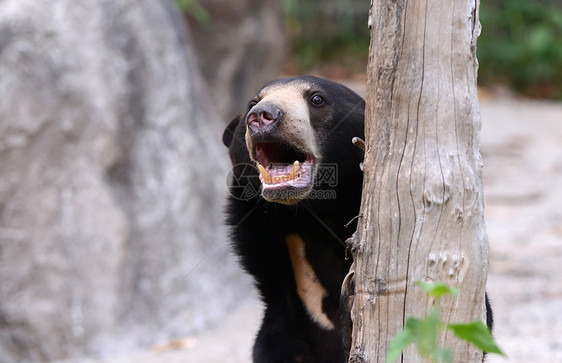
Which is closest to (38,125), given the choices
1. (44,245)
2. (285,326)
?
(44,245)

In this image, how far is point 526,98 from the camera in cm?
1090

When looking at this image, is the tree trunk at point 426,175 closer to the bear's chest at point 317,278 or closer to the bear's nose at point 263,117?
the bear's nose at point 263,117

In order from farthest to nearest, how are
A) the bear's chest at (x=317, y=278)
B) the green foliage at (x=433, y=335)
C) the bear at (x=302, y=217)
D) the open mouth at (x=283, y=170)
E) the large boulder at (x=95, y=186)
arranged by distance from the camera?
1. the large boulder at (x=95, y=186)
2. the bear's chest at (x=317, y=278)
3. the bear at (x=302, y=217)
4. the open mouth at (x=283, y=170)
5. the green foliage at (x=433, y=335)

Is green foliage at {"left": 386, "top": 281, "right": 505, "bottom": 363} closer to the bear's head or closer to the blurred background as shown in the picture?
the bear's head

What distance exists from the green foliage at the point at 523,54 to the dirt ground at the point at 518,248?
589mm

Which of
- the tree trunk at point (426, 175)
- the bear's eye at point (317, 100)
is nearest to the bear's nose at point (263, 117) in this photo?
the bear's eye at point (317, 100)

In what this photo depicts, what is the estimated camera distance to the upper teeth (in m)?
2.50

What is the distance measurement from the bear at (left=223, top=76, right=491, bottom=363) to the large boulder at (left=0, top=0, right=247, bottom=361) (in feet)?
6.38

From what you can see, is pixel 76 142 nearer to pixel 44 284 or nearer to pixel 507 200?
pixel 44 284

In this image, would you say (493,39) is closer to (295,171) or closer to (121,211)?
(121,211)

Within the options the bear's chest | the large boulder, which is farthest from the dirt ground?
the bear's chest

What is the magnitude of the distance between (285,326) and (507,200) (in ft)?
17.7

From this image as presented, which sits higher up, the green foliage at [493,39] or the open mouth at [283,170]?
the green foliage at [493,39]

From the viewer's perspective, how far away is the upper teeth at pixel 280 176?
250 centimetres
